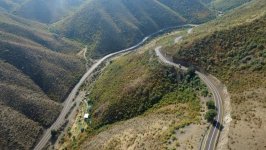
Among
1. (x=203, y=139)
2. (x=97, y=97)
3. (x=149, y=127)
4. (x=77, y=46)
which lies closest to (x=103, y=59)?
(x=77, y=46)

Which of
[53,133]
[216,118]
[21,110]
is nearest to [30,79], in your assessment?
[21,110]

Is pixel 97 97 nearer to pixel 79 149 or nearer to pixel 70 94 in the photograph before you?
pixel 70 94

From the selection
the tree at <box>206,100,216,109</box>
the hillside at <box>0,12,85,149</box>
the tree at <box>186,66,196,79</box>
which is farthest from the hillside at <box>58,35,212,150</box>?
the hillside at <box>0,12,85,149</box>

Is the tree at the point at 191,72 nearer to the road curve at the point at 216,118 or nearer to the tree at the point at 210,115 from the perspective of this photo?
the road curve at the point at 216,118

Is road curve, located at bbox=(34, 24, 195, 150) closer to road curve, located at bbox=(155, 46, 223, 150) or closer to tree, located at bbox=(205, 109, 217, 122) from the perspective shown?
road curve, located at bbox=(155, 46, 223, 150)

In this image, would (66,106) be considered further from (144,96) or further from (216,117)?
(216,117)

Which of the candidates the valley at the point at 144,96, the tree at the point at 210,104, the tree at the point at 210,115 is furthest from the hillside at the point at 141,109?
the tree at the point at 210,104
